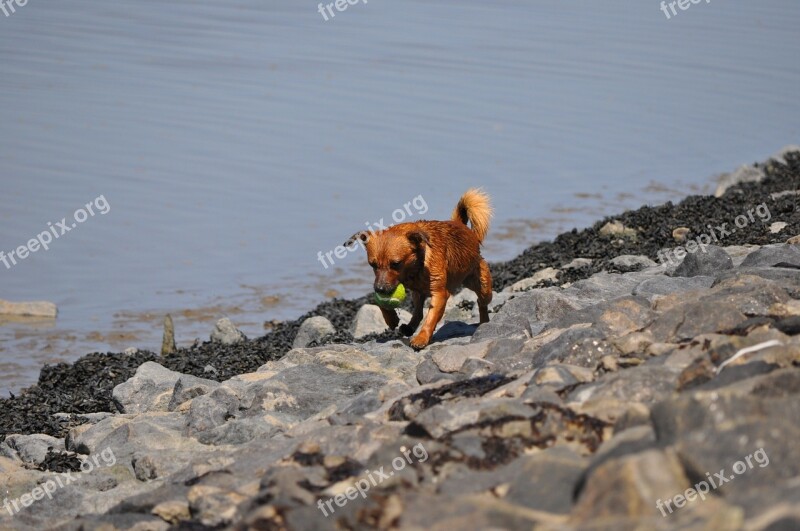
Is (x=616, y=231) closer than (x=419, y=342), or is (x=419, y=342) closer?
(x=419, y=342)

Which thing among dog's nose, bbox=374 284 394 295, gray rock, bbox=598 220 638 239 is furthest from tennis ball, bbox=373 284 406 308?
gray rock, bbox=598 220 638 239

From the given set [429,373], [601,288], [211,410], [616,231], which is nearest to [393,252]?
[429,373]

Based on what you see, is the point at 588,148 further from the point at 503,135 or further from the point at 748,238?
the point at 748,238

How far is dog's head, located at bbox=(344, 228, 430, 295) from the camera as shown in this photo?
984 centimetres

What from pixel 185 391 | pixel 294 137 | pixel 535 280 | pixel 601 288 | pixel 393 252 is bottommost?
pixel 535 280

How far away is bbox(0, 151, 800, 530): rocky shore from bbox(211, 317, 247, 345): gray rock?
572 millimetres

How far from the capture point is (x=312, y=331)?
41.2 ft

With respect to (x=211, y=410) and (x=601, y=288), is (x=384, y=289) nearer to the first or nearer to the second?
(x=211, y=410)

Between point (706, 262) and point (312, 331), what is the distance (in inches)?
166

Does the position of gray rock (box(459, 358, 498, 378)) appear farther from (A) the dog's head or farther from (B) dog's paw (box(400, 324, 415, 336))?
(B) dog's paw (box(400, 324, 415, 336))

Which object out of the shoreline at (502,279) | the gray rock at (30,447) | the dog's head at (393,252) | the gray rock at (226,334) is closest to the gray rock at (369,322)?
the shoreline at (502,279)

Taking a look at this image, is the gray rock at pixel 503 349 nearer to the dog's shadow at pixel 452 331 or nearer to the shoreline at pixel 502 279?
the dog's shadow at pixel 452 331

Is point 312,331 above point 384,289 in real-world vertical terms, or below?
below

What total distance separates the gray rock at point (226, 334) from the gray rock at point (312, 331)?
82cm
